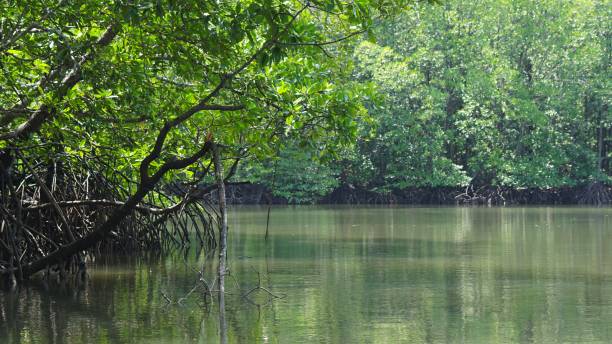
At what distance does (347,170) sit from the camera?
137 ft

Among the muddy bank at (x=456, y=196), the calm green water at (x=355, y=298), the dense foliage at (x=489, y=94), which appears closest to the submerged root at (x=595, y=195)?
the muddy bank at (x=456, y=196)

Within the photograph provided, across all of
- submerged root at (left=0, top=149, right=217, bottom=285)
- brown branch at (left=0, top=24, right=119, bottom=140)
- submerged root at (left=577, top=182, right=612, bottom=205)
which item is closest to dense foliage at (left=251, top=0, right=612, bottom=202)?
submerged root at (left=577, top=182, right=612, bottom=205)

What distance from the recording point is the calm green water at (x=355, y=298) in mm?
8109

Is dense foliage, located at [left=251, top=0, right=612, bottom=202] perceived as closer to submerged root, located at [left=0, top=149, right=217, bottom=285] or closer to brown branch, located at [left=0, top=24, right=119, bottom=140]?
submerged root, located at [left=0, top=149, right=217, bottom=285]

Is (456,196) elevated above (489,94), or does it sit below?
below

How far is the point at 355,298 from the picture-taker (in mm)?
10023

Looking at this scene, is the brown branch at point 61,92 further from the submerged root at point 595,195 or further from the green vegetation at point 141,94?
the submerged root at point 595,195

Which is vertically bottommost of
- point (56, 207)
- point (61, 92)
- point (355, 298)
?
point (355, 298)

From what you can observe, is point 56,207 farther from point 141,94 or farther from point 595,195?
point 595,195

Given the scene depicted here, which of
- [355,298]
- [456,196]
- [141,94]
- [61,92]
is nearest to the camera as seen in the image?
[61,92]

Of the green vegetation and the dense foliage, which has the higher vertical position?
the dense foliage

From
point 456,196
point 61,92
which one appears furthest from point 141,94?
point 456,196

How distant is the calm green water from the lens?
811 centimetres

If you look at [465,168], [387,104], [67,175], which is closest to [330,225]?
[67,175]
